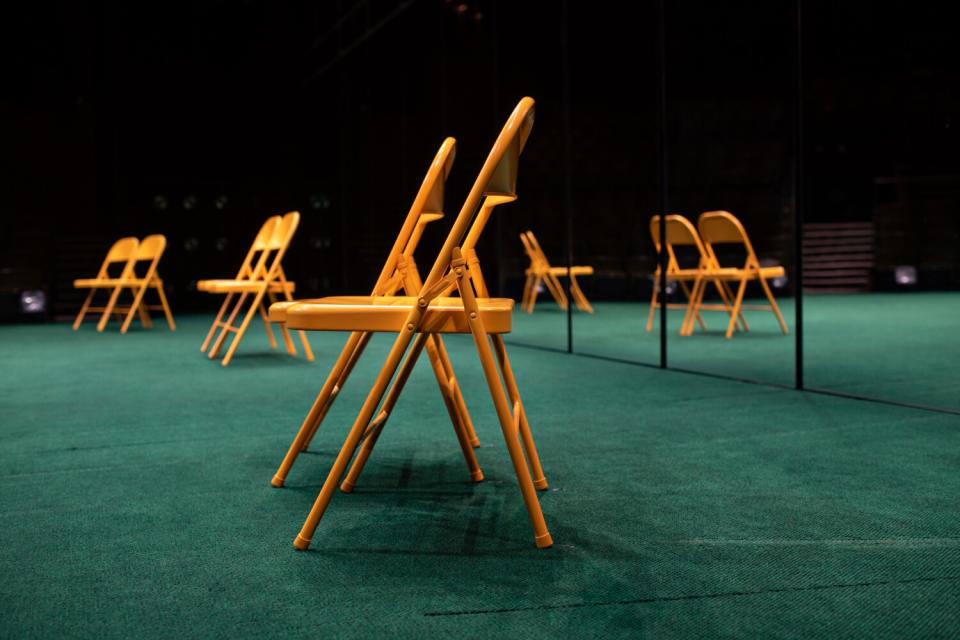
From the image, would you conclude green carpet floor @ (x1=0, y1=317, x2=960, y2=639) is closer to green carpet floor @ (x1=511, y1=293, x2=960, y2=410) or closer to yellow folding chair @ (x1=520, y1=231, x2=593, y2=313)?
green carpet floor @ (x1=511, y1=293, x2=960, y2=410)

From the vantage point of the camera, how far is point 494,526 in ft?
5.61

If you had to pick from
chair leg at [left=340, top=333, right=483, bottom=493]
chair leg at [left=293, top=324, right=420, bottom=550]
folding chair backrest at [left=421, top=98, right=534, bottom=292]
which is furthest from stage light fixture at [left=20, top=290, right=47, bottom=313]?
folding chair backrest at [left=421, top=98, right=534, bottom=292]

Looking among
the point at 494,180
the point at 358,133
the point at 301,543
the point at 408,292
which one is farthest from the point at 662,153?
Result: the point at 358,133

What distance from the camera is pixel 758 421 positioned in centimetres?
278

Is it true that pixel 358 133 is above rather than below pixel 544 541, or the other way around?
above

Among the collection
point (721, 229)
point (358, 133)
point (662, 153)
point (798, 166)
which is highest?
point (358, 133)

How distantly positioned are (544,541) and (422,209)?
0.77 meters

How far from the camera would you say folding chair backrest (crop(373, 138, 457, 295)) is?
1.85m

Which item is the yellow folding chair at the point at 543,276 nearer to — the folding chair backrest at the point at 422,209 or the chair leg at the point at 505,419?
the folding chair backrest at the point at 422,209

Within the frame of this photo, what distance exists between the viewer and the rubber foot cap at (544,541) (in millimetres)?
1570

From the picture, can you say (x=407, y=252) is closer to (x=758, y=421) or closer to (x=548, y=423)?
(x=548, y=423)

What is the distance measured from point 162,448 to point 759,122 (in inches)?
422

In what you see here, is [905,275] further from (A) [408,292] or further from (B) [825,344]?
(A) [408,292]

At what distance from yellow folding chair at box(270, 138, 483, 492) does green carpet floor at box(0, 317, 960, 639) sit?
0.13 metres
